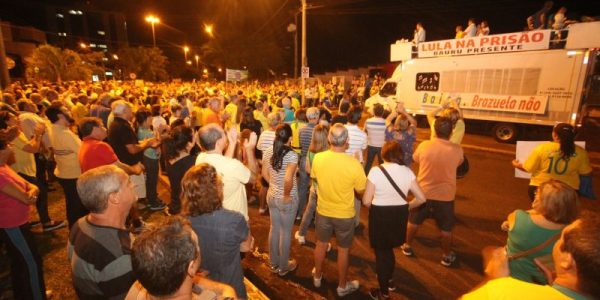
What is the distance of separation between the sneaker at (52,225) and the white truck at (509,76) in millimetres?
14118

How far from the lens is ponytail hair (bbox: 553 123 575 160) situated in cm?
375

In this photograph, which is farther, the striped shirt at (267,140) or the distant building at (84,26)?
the distant building at (84,26)

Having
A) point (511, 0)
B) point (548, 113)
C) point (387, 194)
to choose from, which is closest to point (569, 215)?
point (387, 194)

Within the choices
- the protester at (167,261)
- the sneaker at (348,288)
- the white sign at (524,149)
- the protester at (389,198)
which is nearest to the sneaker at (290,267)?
the sneaker at (348,288)

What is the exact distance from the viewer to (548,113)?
1153cm

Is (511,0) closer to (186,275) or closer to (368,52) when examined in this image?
(368,52)

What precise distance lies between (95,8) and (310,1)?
55696 mm

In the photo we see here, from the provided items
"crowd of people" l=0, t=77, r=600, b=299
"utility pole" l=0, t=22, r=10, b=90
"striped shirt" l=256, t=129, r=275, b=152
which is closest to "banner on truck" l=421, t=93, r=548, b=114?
"crowd of people" l=0, t=77, r=600, b=299

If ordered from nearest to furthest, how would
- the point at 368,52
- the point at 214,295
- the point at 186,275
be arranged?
the point at 186,275, the point at 214,295, the point at 368,52

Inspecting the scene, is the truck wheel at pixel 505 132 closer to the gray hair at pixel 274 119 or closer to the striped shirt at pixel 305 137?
the striped shirt at pixel 305 137

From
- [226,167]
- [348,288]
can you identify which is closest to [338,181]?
[226,167]

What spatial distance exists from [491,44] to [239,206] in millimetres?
A: 13378

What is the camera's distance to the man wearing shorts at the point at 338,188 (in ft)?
11.1

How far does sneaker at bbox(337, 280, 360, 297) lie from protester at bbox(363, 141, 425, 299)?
54 cm
